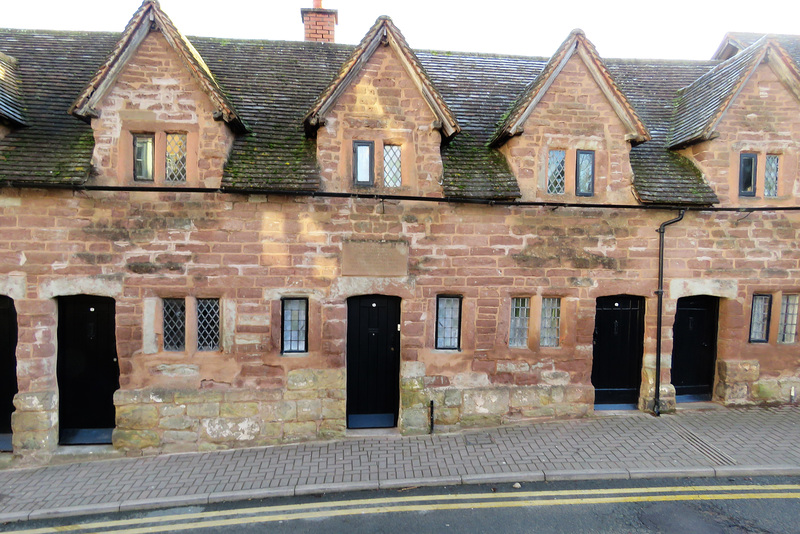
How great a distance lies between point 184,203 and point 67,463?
16.3 feet

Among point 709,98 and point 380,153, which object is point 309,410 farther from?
point 709,98

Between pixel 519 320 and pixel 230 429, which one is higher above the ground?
pixel 519 320

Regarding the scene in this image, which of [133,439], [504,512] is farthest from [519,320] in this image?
[133,439]

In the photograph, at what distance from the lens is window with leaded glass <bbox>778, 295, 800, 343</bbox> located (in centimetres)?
969

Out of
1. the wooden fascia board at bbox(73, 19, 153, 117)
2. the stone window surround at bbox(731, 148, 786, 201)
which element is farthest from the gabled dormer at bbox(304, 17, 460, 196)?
the stone window surround at bbox(731, 148, 786, 201)

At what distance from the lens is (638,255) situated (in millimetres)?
8961

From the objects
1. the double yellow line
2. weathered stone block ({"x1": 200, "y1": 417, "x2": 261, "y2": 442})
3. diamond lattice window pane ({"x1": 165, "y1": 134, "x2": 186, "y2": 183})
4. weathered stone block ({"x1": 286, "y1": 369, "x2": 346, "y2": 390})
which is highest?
diamond lattice window pane ({"x1": 165, "y1": 134, "x2": 186, "y2": 183})

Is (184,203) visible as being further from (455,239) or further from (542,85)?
(542,85)

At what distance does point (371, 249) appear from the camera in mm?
8234

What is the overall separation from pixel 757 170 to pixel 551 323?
5.47 meters

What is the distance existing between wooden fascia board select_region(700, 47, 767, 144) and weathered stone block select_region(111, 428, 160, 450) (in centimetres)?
1221

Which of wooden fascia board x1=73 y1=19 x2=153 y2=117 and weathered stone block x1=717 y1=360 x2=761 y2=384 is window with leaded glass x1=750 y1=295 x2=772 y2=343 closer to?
weathered stone block x1=717 y1=360 x2=761 y2=384

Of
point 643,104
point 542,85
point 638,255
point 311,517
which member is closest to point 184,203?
point 311,517

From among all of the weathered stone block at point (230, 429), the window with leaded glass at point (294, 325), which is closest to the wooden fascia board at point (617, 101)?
the window with leaded glass at point (294, 325)
